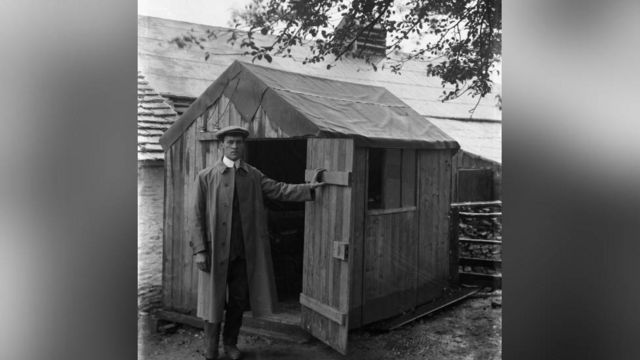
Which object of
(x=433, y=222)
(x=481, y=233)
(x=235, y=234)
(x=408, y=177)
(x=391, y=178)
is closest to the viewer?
(x=235, y=234)

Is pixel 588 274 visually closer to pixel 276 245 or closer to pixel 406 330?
pixel 406 330

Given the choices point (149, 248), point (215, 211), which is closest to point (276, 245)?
point (215, 211)

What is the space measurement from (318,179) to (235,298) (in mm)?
787

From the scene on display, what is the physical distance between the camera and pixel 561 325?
164 inches

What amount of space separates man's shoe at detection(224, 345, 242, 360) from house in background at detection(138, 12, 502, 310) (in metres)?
0.76

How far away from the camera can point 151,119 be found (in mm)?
3664

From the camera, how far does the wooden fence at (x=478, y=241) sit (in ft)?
13.0

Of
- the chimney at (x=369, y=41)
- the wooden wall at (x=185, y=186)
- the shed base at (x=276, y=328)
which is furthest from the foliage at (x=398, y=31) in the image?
the shed base at (x=276, y=328)

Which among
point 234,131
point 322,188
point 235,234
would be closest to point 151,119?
point 234,131

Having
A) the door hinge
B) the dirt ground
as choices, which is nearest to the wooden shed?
the door hinge

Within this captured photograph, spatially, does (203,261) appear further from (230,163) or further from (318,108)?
(318,108)

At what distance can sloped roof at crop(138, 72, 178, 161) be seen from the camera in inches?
143

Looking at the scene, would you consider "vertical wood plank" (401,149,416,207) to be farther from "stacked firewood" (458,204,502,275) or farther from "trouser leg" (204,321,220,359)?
"trouser leg" (204,321,220,359)

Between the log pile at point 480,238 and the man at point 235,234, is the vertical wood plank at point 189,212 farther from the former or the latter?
the log pile at point 480,238
